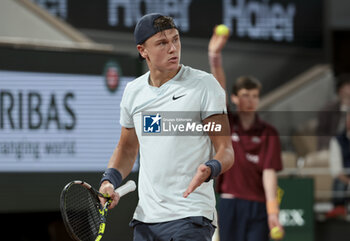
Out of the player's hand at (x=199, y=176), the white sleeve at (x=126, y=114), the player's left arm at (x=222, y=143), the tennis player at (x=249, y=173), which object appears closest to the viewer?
the player's hand at (x=199, y=176)

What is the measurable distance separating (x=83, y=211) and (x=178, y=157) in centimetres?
49

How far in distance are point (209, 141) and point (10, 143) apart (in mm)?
2795

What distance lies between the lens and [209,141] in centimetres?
308

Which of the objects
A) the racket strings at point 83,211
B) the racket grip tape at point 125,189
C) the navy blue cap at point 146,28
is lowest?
the racket strings at point 83,211

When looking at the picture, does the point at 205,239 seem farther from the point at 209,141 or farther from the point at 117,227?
the point at 117,227

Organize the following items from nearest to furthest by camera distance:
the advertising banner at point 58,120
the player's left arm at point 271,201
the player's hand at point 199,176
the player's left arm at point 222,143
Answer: the player's hand at point 199,176, the player's left arm at point 222,143, the player's left arm at point 271,201, the advertising banner at point 58,120

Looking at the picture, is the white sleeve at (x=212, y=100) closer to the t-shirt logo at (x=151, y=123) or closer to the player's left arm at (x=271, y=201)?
the t-shirt logo at (x=151, y=123)

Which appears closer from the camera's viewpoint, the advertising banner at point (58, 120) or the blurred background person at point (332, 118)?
the advertising banner at point (58, 120)

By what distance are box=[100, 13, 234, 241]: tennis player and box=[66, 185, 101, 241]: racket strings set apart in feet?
0.34

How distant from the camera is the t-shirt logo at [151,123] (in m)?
3.06

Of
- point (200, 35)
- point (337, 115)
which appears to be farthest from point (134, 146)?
point (200, 35)

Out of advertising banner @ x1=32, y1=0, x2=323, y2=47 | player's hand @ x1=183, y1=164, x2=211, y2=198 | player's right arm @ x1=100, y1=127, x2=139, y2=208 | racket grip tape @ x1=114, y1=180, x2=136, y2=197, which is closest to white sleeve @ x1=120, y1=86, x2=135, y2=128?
player's right arm @ x1=100, y1=127, x2=139, y2=208

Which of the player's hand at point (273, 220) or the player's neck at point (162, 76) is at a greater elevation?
the player's neck at point (162, 76)

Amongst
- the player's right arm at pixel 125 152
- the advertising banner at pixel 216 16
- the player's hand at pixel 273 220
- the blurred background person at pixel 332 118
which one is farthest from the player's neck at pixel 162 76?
the advertising banner at pixel 216 16
